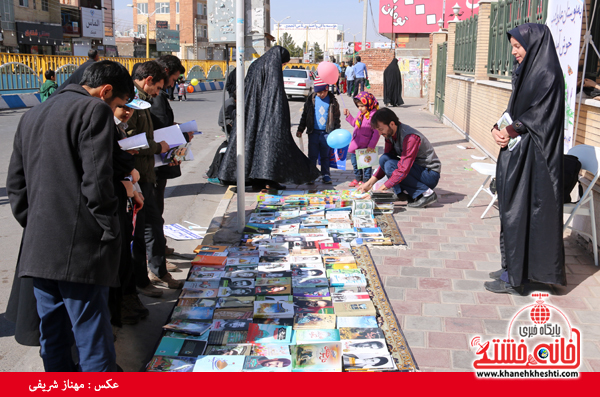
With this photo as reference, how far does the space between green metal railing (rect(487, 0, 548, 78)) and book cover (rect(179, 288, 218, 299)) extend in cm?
603

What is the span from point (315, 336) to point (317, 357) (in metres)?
0.25

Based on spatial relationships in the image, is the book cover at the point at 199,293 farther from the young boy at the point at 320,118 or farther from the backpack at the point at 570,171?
the young boy at the point at 320,118

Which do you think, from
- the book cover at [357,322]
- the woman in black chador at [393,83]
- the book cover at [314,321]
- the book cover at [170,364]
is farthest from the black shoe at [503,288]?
the woman in black chador at [393,83]

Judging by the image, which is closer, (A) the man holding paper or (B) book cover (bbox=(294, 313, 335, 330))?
(B) book cover (bbox=(294, 313, 335, 330))

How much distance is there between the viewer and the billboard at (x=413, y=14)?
43688 millimetres

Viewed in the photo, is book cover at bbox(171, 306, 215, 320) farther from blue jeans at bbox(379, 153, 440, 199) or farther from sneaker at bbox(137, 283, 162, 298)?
blue jeans at bbox(379, 153, 440, 199)

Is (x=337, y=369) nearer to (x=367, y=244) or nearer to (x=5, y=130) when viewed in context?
(x=367, y=244)

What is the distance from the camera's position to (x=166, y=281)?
14.1 feet

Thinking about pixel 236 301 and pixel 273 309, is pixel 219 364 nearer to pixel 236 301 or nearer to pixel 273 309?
pixel 273 309

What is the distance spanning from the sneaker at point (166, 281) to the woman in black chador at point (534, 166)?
250 centimetres

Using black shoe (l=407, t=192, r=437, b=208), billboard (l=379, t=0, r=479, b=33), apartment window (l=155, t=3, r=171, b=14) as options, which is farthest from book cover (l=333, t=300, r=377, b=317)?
apartment window (l=155, t=3, r=171, b=14)

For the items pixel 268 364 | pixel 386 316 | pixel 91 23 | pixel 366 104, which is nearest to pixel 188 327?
pixel 268 364

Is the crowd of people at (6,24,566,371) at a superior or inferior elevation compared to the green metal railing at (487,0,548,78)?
inferior

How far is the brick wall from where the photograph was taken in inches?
1091
